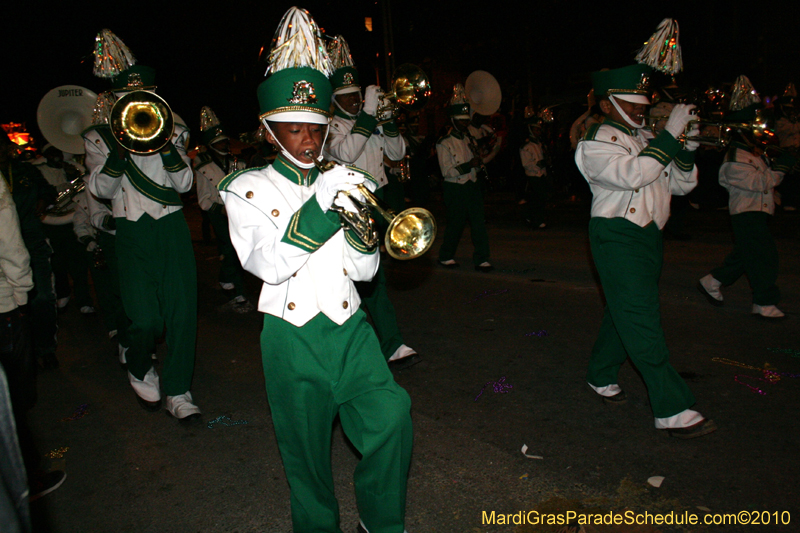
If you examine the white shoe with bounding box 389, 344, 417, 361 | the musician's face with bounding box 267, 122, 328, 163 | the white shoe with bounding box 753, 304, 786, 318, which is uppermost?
the musician's face with bounding box 267, 122, 328, 163

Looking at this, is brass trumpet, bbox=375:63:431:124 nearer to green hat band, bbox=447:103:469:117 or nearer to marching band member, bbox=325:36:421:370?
marching band member, bbox=325:36:421:370

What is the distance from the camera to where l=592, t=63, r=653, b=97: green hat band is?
12.4 ft

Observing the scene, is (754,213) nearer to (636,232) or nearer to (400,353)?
(636,232)

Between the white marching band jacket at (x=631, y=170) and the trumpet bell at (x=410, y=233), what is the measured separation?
1.70m

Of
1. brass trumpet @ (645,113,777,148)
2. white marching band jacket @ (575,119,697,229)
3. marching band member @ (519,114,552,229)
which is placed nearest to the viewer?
white marching band jacket @ (575,119,697,229)

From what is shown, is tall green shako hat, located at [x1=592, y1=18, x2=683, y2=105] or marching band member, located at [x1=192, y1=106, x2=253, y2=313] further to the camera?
marching band member, located at [x1=192, y1=106, x2=253, y2=313]

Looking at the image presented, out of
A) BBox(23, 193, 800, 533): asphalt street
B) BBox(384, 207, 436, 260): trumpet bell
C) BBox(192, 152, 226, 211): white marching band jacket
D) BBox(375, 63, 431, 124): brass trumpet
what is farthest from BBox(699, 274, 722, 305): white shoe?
BBox(192, 152, 226, 211): white marching band jacket

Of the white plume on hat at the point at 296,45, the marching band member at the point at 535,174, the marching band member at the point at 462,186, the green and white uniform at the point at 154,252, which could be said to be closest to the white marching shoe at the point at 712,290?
the marching band member at the point at 462,186

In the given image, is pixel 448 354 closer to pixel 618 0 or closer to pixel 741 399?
pixel 741 399

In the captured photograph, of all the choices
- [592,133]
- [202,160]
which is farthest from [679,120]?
[202,160]

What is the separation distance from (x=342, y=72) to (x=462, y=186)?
12.9ft

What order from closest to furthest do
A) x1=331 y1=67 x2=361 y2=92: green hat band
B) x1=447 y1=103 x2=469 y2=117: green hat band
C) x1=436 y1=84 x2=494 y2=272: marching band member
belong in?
x1=331 y1=67 x2=361 y2=92: green hat band
x1=436 y1=84 x2=494 y2=272: marching band member
x1=447 y1=103 x2=469 y2=117: green hat band

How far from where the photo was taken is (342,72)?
17.3 feet

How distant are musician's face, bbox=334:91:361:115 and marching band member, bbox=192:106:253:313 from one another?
328 cm
